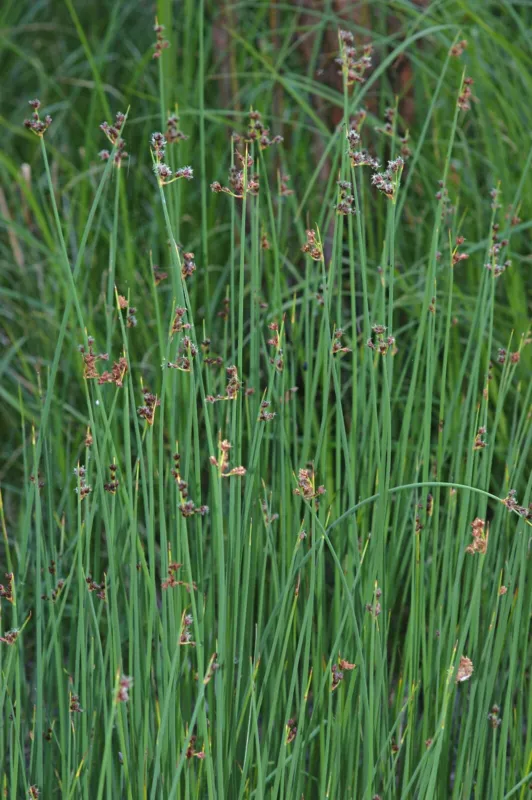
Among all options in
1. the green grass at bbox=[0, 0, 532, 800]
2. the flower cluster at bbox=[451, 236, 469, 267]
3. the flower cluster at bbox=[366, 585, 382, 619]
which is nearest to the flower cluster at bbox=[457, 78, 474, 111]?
the green grass at bbox=[0, 0, 532, 800]

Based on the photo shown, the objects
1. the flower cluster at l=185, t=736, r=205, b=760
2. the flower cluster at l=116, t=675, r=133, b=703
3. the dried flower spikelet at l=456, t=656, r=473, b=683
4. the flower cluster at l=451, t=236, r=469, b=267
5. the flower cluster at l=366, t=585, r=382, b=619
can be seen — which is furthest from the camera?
the flower cluster at l=451, t=236, r=469, b=267

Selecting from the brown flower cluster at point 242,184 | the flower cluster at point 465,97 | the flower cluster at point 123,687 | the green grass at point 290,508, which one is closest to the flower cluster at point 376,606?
the green grass at point 290,508

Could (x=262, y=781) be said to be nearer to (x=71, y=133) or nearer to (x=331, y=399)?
(x=331, y=399)

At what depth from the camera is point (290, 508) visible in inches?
61.2

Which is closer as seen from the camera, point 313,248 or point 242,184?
point 313,248

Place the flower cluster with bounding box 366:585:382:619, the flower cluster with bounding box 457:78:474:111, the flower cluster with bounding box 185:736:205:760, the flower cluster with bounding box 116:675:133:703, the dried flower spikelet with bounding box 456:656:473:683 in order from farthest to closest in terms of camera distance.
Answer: the flower cluster with bounding box 457:78:474:111, the flower cluster with bounding box 366:585:382:619, the flower cluster with bounding box 185:736:205:760, the dried flower spikelet with bounding box 456:656:473:683, the flower cluster with bounding box 116:675:133:703

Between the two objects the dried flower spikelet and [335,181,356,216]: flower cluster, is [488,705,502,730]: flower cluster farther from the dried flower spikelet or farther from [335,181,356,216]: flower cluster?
[335,181,356,216]: flower cluster

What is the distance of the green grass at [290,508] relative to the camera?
1.28 meters

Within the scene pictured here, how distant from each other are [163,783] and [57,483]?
3.01 ft

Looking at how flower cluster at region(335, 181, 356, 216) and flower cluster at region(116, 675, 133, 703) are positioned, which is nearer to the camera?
flower cluster at region(116, 675, 133, 703)

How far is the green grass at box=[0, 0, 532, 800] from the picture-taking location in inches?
50.3

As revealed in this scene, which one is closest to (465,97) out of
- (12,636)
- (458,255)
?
(458,255)

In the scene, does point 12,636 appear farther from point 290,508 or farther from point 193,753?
point 290,508

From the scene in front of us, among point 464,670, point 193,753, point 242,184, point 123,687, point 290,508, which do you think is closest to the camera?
point 123,687
